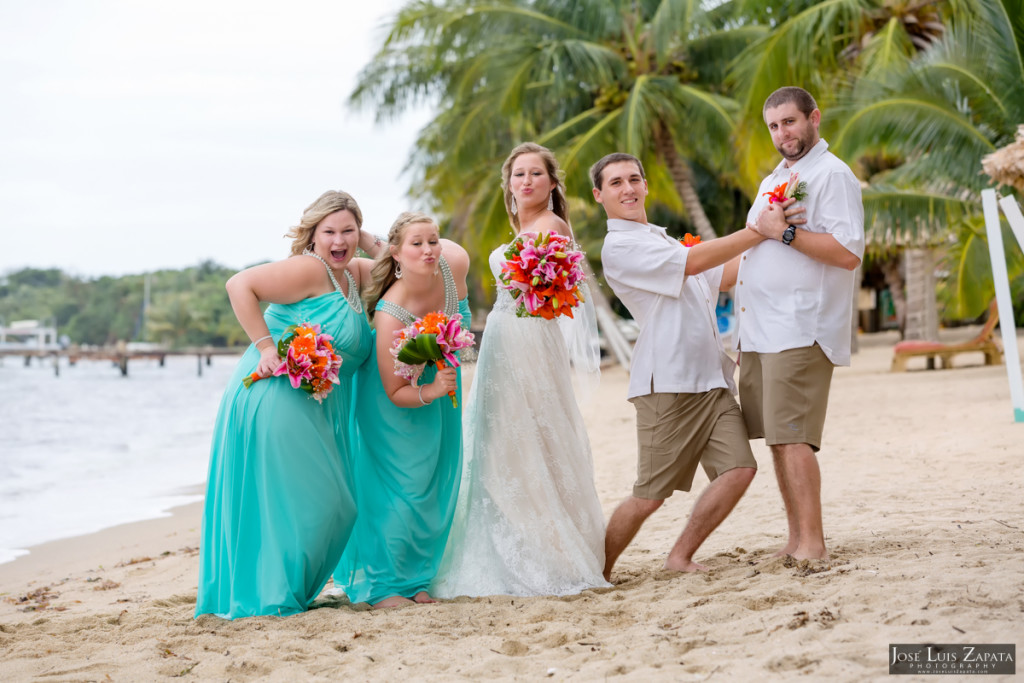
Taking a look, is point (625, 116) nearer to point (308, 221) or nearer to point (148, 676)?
point (308, 221)

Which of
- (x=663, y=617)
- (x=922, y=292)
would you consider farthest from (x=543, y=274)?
(x=922, y=292)

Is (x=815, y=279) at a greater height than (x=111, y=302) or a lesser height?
lesser

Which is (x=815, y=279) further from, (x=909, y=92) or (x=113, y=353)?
(x=113, y=353)

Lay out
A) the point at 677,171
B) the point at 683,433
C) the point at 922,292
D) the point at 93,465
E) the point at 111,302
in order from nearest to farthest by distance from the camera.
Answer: the point at 683,433
the point at 93,465
the point at 677,171
the point at 922,292
the point at 111,302

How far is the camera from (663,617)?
13.1 ft

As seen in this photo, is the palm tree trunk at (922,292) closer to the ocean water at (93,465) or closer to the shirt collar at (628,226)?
the ocean water at (93,465)

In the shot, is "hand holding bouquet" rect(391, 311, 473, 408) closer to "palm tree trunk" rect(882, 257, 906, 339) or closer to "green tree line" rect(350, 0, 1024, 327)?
"green tree line" rect(350, 0, 1024, 327)

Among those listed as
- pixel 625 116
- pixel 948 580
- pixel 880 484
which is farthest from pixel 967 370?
pixel 948 580

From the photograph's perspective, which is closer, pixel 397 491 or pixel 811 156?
pixel 811 156

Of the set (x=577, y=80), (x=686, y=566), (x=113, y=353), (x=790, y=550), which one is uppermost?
(x=577, y=80)

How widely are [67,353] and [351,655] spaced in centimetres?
10064

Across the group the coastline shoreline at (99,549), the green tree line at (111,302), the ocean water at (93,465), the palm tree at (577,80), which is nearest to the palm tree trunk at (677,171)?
the palm tree at (577,80)

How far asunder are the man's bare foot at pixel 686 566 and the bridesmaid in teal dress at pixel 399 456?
1.20m

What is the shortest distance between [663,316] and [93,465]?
13.8m
